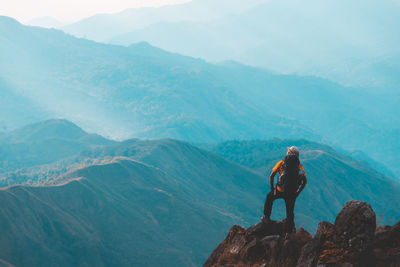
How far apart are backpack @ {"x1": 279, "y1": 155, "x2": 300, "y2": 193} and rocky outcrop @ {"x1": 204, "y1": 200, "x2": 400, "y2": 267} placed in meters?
0.79

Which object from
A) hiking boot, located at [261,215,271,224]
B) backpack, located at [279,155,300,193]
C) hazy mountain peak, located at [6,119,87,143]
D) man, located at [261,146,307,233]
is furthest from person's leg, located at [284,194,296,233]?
hazy mountain peak, located at [6,119,87,143]

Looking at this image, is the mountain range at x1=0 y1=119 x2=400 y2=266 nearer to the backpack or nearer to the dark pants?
the dark pants

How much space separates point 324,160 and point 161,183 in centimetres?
5421

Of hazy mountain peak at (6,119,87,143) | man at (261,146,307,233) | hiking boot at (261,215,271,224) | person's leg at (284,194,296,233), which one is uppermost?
man at (261,146,307,233)

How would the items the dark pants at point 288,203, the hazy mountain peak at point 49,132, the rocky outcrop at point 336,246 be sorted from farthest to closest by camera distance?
the hazy mountain peak at point 49,132
the dark pants at point 288,203
the rocky outcrop at point 336,246

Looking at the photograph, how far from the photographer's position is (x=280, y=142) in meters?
143

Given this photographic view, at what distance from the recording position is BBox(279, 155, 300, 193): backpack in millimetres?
8312

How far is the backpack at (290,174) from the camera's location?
327 inches

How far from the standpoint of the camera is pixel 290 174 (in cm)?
835

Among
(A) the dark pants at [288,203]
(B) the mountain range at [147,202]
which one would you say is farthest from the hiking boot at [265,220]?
(B) the mountain range at [147,202]

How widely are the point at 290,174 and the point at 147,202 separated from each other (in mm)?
56046

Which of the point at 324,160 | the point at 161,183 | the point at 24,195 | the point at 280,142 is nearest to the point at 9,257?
the point at 24,195

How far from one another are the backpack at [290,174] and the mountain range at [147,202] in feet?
2.63

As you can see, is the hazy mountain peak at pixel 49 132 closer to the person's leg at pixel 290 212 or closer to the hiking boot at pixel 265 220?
the hiking boot at pixel 265 220
